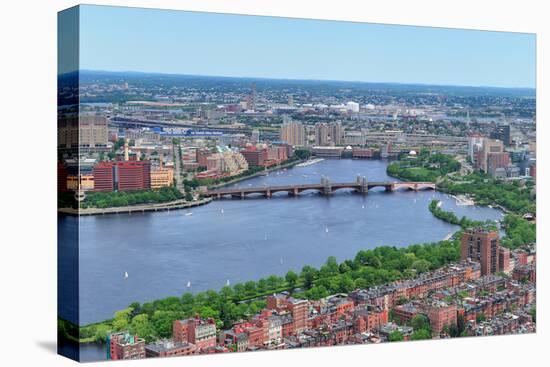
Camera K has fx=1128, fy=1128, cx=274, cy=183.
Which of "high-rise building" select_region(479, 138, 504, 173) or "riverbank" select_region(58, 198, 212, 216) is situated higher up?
"high-rise building" select_region(479, 138, 504, 173)

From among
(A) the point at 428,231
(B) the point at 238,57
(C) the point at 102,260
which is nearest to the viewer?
(C) the point at 102,260

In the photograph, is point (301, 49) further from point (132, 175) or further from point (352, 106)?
point (132, 175)

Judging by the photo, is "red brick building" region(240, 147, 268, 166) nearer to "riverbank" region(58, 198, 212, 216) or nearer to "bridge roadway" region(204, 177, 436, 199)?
"bridge roadway" region(204, 177, 436, 199)

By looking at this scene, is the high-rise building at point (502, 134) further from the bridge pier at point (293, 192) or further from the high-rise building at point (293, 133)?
the bridge pier at point (293, 192)

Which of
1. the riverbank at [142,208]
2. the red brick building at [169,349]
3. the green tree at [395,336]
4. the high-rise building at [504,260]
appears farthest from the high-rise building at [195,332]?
the high-rise building at [504,260]

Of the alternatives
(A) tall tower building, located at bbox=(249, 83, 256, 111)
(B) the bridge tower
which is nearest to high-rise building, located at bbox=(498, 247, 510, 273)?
(B) the bridge tower

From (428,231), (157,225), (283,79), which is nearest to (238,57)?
(283,79)

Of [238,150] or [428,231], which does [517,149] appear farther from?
[238,150]
